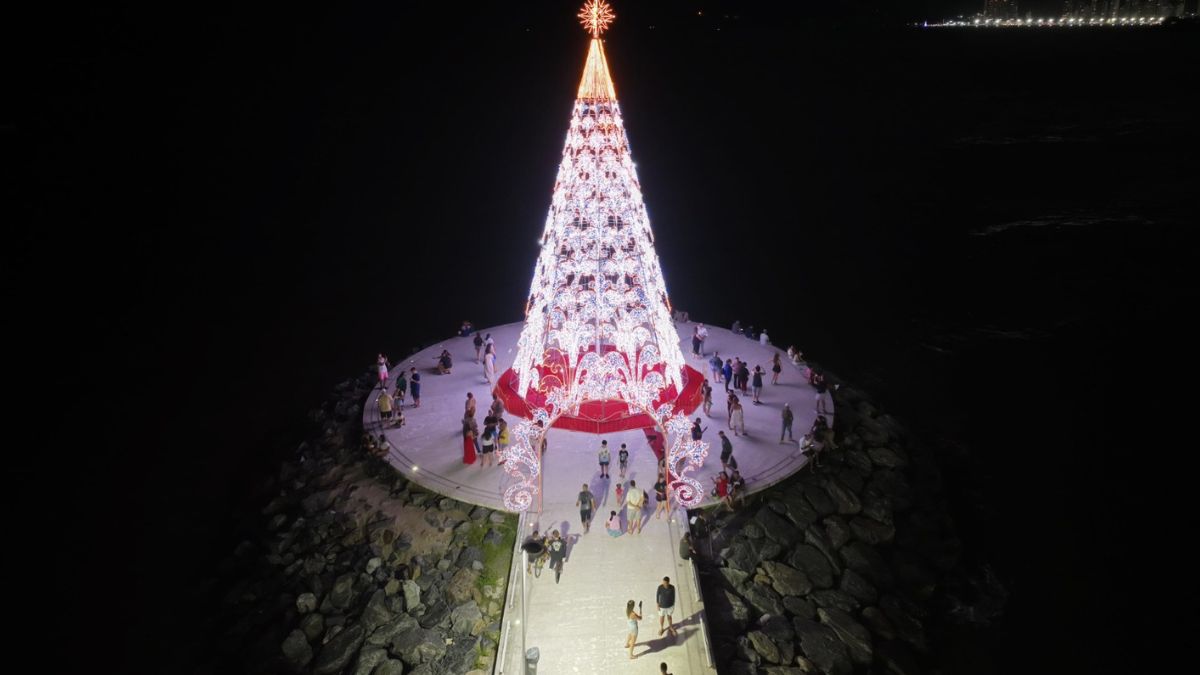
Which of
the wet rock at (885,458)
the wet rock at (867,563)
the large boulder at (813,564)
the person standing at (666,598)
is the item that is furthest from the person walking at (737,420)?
the person standing at (666,598)

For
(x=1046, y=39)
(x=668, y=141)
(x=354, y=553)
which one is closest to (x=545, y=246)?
(x=354, y=553)

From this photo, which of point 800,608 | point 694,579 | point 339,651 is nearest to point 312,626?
point 339,651

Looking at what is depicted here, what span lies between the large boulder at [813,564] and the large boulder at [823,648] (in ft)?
3.76

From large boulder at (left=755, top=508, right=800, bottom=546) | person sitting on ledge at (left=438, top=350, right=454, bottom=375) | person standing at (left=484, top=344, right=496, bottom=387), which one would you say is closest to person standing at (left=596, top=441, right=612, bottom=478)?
large boulder at (left=755, top=508, right=800, bottom=546)

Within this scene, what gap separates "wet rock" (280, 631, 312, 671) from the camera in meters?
13.7

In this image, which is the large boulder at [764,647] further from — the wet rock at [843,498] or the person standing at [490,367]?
the person standing at [490,367]

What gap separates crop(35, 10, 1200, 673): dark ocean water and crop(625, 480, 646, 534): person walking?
283 inches

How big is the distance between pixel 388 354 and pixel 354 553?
57.6 ft

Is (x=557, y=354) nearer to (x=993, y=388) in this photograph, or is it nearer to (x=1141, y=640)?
(x=1141, y=640)

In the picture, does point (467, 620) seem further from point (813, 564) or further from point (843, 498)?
point (843, 498)

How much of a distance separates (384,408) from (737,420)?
9381 mm

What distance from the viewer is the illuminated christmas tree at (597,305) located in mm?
16156

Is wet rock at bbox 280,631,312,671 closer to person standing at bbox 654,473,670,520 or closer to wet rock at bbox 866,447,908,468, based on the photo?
person standing at bbox 654,473,670,520

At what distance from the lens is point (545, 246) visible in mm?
18250
